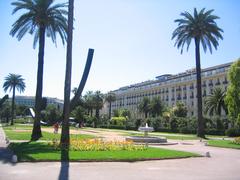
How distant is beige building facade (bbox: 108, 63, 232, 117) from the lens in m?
102

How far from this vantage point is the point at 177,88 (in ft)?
391

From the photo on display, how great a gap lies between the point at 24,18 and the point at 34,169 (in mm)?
24589

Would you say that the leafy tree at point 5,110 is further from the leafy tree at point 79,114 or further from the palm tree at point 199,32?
the palm tree at point 199,32

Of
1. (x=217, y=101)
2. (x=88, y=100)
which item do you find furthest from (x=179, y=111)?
(x=88, y=100)

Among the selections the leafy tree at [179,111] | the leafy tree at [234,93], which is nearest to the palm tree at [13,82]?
the leafy tree at [179,111]

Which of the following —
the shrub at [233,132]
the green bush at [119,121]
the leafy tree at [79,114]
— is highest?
the leafy tree at [79,114]

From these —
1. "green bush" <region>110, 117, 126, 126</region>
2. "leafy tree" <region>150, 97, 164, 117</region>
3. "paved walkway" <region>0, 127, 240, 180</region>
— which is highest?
"leafy tree" <region>150, 97, 164, 117</region>

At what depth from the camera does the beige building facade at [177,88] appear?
333 feet

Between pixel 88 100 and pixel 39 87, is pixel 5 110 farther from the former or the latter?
pixel 39 87

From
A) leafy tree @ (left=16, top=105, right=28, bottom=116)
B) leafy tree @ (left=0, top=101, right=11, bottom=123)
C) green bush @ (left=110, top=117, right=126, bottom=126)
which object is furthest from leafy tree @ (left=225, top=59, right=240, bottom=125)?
leafy tree @ (left=16, top=105, right=28, bottom=116)

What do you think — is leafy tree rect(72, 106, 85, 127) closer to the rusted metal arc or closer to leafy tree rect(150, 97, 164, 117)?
leafy tree rect(150, 97, 164, 117)

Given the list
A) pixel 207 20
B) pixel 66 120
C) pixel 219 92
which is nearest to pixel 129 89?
pixel 219 92

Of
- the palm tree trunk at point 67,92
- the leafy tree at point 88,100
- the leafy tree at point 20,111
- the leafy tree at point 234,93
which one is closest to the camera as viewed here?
the palm tree trunk at point 67,92

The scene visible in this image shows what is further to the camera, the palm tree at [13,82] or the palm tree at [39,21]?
the palm tree at [13,82]
